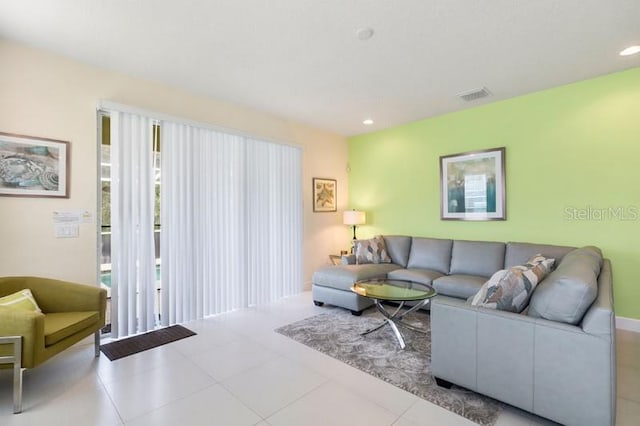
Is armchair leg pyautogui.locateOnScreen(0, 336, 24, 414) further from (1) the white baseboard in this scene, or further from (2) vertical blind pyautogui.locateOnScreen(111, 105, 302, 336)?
(1) the white baseboard

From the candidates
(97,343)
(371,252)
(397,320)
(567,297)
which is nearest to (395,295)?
(397,320)

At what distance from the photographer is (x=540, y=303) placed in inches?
71.7

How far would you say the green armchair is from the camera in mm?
1953

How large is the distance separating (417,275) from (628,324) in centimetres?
218

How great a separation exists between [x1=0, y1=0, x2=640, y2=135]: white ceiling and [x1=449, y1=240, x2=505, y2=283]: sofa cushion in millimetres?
1949

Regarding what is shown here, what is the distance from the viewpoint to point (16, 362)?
6.35 feet

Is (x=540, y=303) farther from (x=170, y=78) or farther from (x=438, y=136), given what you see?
(x=170, y=78)

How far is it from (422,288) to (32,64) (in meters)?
4.34

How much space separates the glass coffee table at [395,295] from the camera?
285 cm

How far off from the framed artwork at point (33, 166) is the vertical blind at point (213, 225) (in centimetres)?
42

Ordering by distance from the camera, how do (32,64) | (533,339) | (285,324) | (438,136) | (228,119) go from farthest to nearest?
(438,136) → (228,119) → (285,324) → (32,64) → (533,339)

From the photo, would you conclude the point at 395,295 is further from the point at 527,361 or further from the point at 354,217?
the point at 354,217

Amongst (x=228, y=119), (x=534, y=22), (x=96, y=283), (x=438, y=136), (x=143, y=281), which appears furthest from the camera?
(x=438, y=136)

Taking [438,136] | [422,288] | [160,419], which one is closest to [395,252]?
[422,288]
